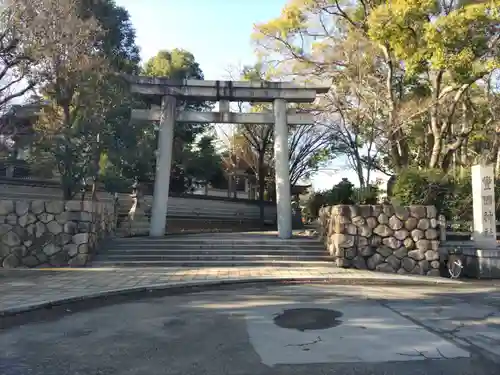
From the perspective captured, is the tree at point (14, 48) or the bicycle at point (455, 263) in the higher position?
the tree at point (14, 48)

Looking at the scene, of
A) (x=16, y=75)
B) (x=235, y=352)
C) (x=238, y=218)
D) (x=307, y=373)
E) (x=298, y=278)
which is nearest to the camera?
(x=307, y=373)

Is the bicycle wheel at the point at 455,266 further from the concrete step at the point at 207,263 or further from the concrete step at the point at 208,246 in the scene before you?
the concrete step at the point at 208,246

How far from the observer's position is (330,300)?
7.51 metres

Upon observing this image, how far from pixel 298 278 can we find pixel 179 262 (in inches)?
144

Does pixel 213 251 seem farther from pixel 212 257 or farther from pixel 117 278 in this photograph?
pixel 117 278

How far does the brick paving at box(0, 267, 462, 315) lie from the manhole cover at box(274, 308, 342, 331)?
130 inches

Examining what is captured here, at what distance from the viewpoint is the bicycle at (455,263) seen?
38.3ft

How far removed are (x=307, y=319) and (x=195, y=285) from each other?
3639mm

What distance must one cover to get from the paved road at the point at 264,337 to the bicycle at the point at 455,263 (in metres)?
4.07

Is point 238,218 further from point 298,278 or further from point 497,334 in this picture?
point 497,334

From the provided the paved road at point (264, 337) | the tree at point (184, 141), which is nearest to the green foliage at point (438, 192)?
the paved road at point (264, 337)

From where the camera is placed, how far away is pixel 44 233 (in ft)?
38.6

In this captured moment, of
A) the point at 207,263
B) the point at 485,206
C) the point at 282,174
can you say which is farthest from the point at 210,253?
the point at 485,206

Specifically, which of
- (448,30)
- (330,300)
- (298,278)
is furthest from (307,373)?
(448,30)
